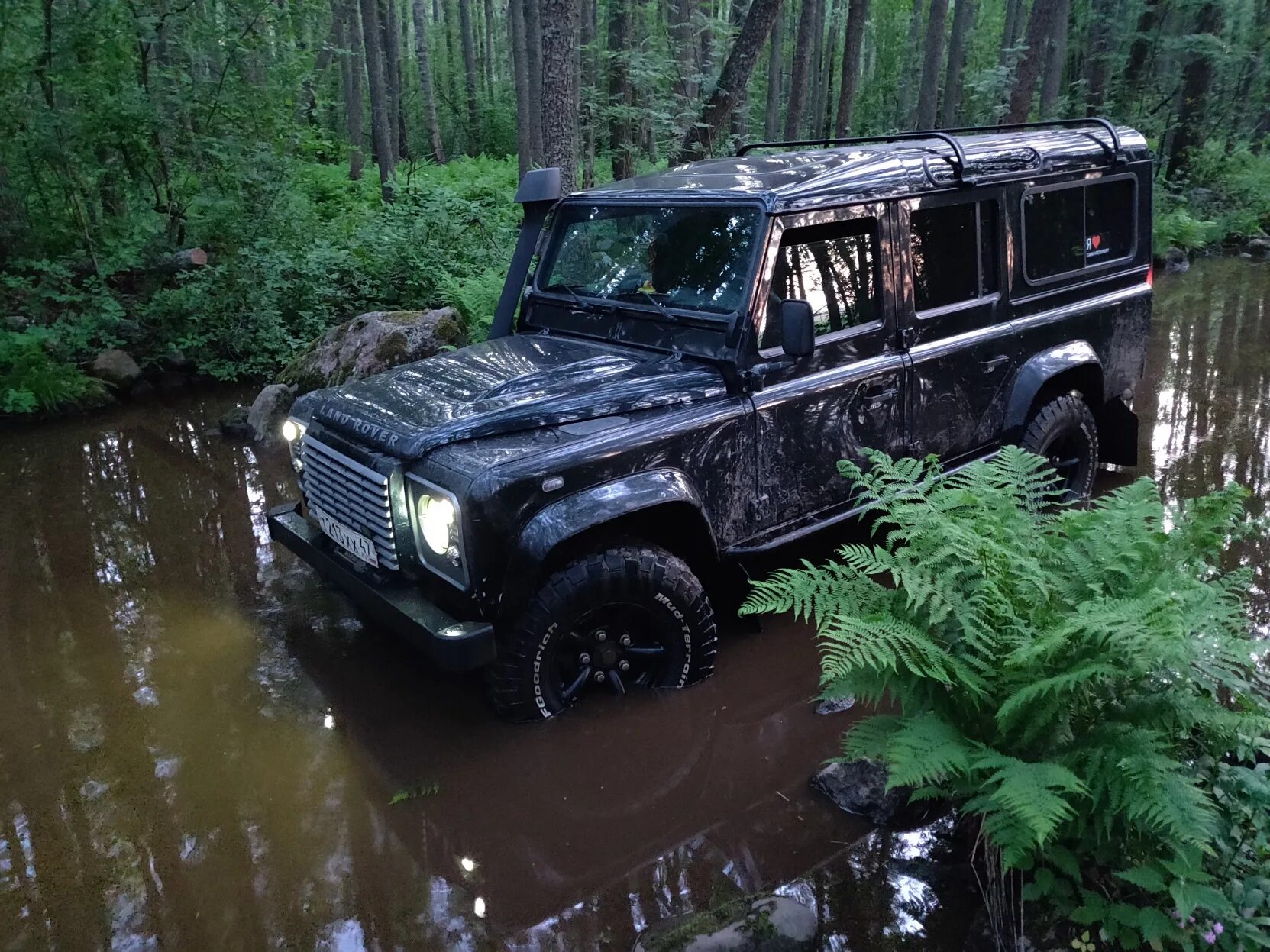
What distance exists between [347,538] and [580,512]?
1.11 meters

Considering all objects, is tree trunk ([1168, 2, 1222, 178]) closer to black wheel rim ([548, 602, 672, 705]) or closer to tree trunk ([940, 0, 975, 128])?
tree trunk ([940, 0, 975, 128])

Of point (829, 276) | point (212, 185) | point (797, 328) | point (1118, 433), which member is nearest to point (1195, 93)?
point (1118, 433)

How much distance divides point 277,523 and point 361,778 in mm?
1360

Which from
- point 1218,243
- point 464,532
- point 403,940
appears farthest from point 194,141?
point 1218,243

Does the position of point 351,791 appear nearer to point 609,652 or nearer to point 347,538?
point 347,538

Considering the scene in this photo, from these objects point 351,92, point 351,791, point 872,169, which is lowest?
point 351,791

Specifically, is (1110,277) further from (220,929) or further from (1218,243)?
(1218,243)

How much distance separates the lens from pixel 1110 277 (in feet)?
18.5

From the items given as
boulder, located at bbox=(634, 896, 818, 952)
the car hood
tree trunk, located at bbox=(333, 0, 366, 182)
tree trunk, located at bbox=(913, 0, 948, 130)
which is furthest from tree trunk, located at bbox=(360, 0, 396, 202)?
boulder, located at bbox=(634, 896, 818, 952)

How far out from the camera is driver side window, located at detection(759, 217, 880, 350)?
400cm

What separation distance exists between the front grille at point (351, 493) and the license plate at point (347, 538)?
0.02 meters

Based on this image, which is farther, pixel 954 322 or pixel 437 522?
pixel 954 322

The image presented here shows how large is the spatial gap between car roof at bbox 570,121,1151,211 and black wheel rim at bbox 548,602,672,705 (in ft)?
6.22

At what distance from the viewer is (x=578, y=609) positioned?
3.56 meters
